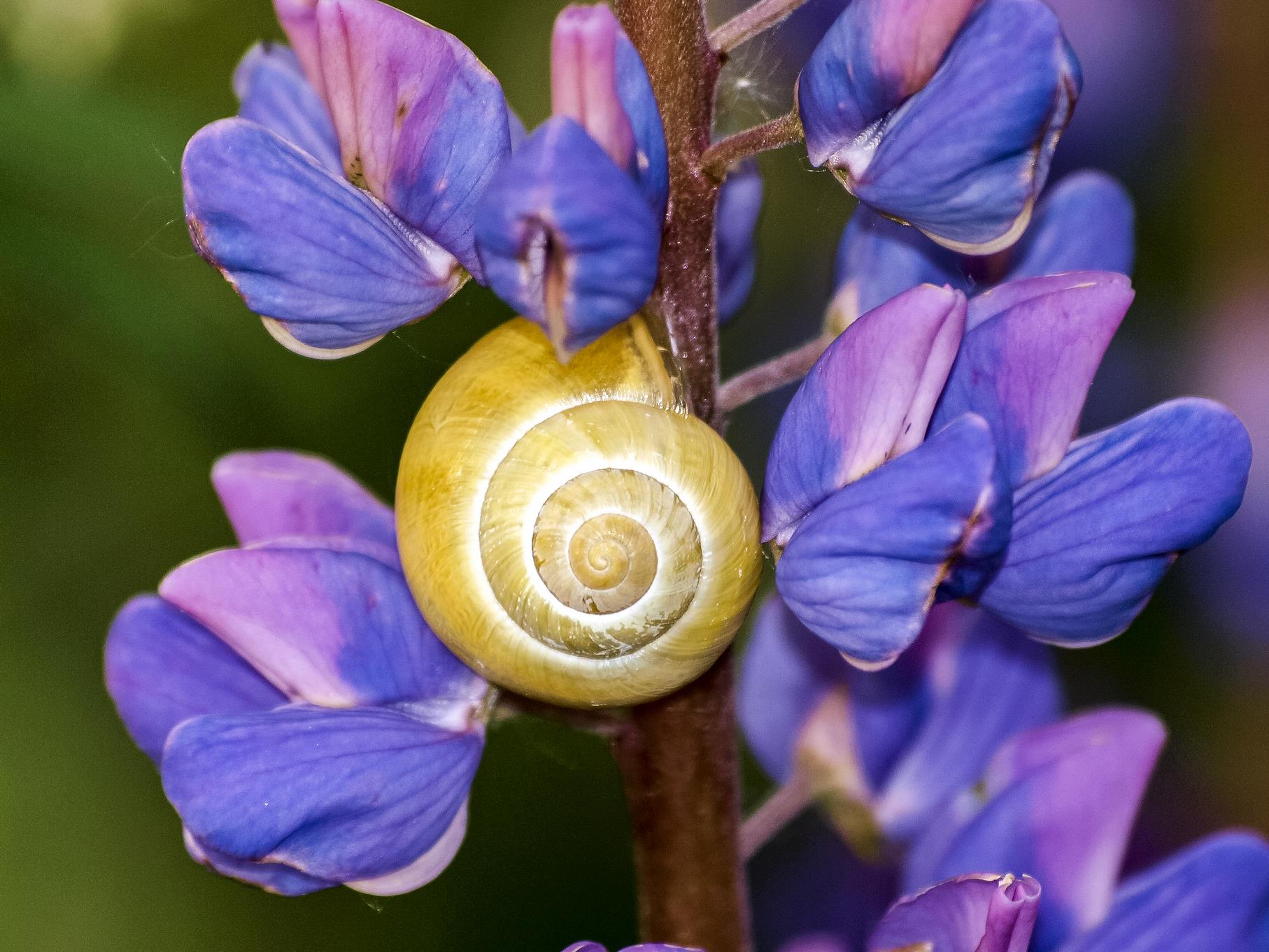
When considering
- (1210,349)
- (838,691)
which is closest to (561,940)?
(838,691)

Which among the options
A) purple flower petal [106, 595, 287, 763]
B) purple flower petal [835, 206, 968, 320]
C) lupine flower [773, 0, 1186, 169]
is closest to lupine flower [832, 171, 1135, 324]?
purple flower petal [835, 206, 968, 320]

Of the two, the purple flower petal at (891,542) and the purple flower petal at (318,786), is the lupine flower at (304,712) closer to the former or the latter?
the purple flower petal at (318,786)

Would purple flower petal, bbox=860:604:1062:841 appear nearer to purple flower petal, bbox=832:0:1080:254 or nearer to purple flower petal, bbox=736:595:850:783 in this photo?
purple flower petal, bbox=736:595:850:783

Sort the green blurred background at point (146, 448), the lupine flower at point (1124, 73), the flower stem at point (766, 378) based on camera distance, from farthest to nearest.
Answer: the lupine flower at point (1124, 73) → the green blurred background at point (146, 448) → the flower stem at point (766, 378)

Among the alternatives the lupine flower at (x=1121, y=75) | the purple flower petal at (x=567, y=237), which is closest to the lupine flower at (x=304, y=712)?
the purple flower petal at (x=567, y=237)

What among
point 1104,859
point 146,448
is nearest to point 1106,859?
point 1104,859

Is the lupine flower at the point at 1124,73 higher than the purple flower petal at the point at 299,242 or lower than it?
lower

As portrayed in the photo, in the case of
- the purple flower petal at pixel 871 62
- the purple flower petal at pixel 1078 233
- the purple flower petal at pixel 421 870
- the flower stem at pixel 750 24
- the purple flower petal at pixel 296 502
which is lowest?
the purple flower petal at pixel 421 870
